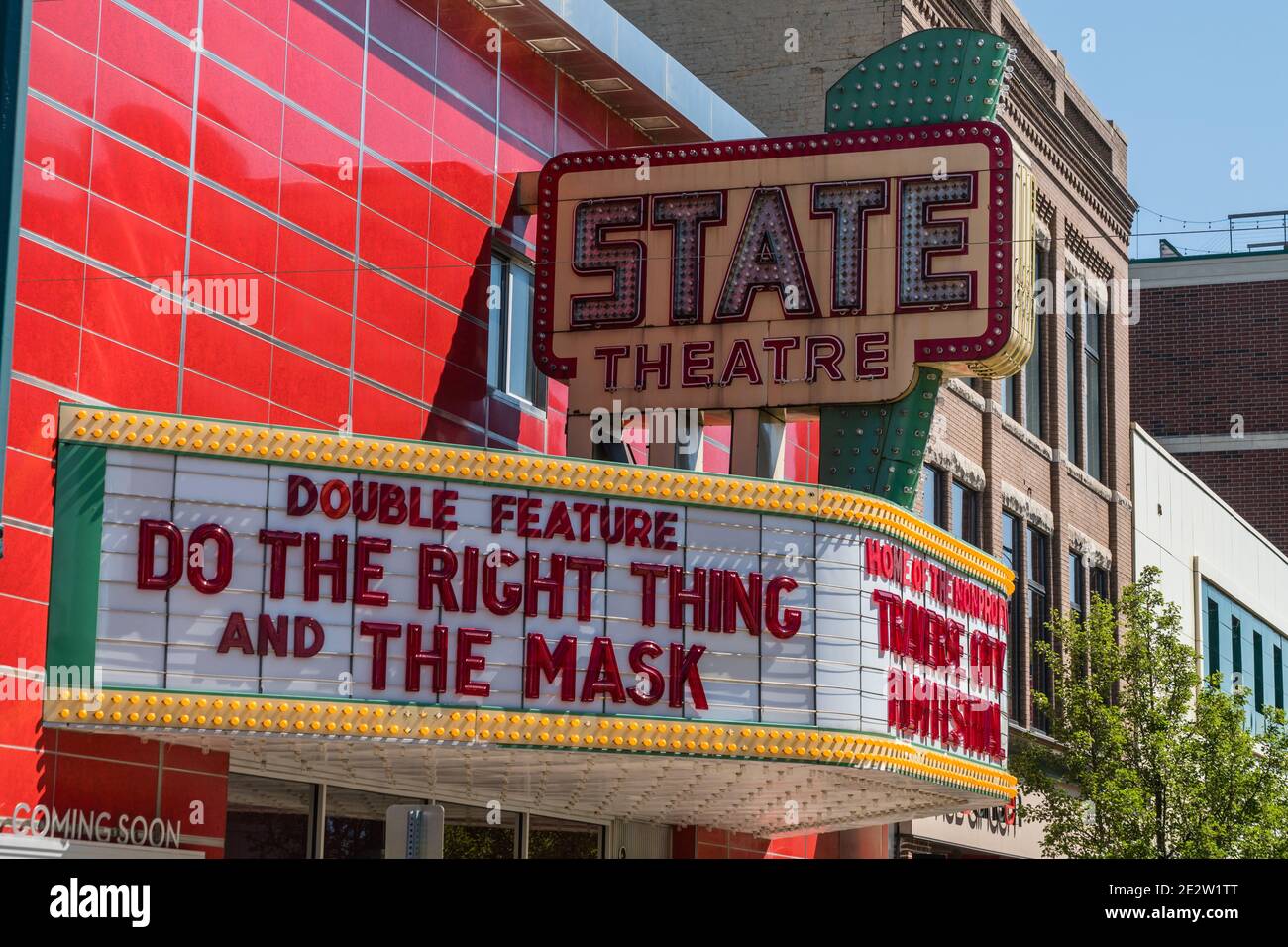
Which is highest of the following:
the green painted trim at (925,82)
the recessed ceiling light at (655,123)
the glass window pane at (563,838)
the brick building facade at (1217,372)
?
the brick building facade at (1217,372)

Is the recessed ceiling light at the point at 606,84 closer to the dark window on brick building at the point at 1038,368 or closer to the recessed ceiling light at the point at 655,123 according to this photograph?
the recessed ceiling light at the point at 655,123

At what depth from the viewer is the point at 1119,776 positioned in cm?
2830

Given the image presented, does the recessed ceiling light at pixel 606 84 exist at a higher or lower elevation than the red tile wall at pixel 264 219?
higher

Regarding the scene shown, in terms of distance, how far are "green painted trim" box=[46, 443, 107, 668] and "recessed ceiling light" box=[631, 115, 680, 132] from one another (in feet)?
34.3

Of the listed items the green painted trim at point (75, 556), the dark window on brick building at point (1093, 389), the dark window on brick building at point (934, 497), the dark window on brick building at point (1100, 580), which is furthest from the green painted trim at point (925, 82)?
the dark window on brick building at point (1100, 580)

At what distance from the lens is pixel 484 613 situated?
16.9 meters

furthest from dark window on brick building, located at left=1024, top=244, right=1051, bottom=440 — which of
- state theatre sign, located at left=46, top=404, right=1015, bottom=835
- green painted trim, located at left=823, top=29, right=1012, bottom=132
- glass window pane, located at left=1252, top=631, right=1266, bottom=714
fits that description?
state theatre sign, located at left=46, top=404, right=1015, bottom=835

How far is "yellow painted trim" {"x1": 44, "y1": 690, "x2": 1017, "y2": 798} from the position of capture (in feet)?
51.0

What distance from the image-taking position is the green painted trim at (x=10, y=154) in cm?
1449

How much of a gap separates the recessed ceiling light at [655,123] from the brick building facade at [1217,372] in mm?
31463
